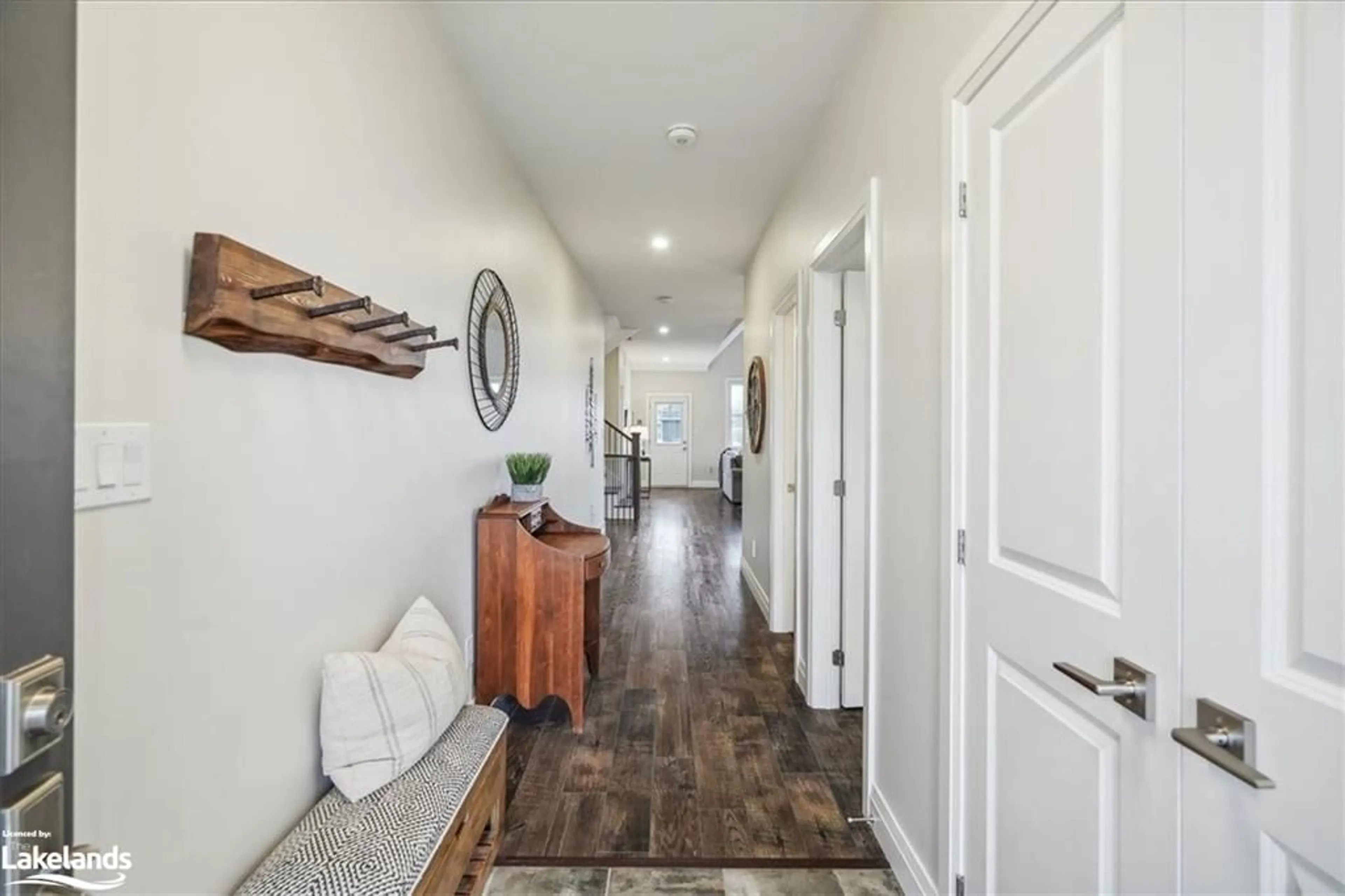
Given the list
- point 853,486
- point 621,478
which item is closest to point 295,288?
point 853,486

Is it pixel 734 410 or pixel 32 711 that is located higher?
pixel 734 410

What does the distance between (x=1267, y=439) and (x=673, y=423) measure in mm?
12927

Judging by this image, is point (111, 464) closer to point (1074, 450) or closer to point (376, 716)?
point (376, 716)

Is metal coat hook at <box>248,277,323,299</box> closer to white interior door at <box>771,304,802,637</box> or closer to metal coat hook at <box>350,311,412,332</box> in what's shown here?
metal coat hook at <box>350,311,412,332</box>

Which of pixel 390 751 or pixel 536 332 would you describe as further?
pixel 536 332

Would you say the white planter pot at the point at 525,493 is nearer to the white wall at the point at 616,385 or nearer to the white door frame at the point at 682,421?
the white wall at the point at 616,385

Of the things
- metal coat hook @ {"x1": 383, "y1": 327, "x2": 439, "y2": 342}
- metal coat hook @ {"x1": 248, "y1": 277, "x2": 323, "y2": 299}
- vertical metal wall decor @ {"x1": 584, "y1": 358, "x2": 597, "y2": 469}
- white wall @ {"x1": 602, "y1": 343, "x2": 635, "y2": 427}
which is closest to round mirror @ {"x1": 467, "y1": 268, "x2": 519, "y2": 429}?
metal coat hook @ {"x1": 383, "y1": 327, "x2": 439, "y2": 342}

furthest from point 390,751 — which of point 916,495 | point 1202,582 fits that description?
point 1202,582

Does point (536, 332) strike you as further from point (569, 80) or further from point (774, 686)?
point (774, 686)

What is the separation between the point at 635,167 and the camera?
10.8ft

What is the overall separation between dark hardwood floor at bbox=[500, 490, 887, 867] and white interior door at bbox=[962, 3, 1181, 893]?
79 centimetres

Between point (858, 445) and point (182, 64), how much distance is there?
2.57m

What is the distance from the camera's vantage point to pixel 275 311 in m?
1.16

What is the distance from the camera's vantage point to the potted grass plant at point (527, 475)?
2949 mm
